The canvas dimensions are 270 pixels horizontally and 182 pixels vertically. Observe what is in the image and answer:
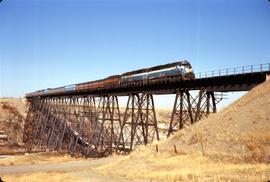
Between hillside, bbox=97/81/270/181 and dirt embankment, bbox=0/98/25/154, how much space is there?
4354 centimetres

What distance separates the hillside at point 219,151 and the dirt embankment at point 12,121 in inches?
1714

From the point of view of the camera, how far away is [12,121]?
237 ft

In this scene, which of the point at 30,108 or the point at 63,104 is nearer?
the point at 63,104

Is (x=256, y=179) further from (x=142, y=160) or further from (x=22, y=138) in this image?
(x=22, y=138)

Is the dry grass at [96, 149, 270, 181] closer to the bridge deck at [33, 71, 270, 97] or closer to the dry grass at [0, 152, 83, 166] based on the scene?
the bridge deck at [33, 71, 270, 97]

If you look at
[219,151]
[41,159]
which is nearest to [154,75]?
[219,151]

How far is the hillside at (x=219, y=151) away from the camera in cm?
1605

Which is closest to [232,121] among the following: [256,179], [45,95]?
[256,179]

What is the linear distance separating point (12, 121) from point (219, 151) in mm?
60384

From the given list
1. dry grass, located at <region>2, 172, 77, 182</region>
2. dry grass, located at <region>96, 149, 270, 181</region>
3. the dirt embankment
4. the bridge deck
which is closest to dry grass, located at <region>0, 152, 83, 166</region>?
the dirt embankment

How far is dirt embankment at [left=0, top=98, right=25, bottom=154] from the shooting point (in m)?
65.3

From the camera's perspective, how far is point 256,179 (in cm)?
1328

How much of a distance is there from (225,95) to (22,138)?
53676 millimetres

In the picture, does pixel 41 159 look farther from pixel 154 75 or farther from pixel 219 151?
pixel 219 151
